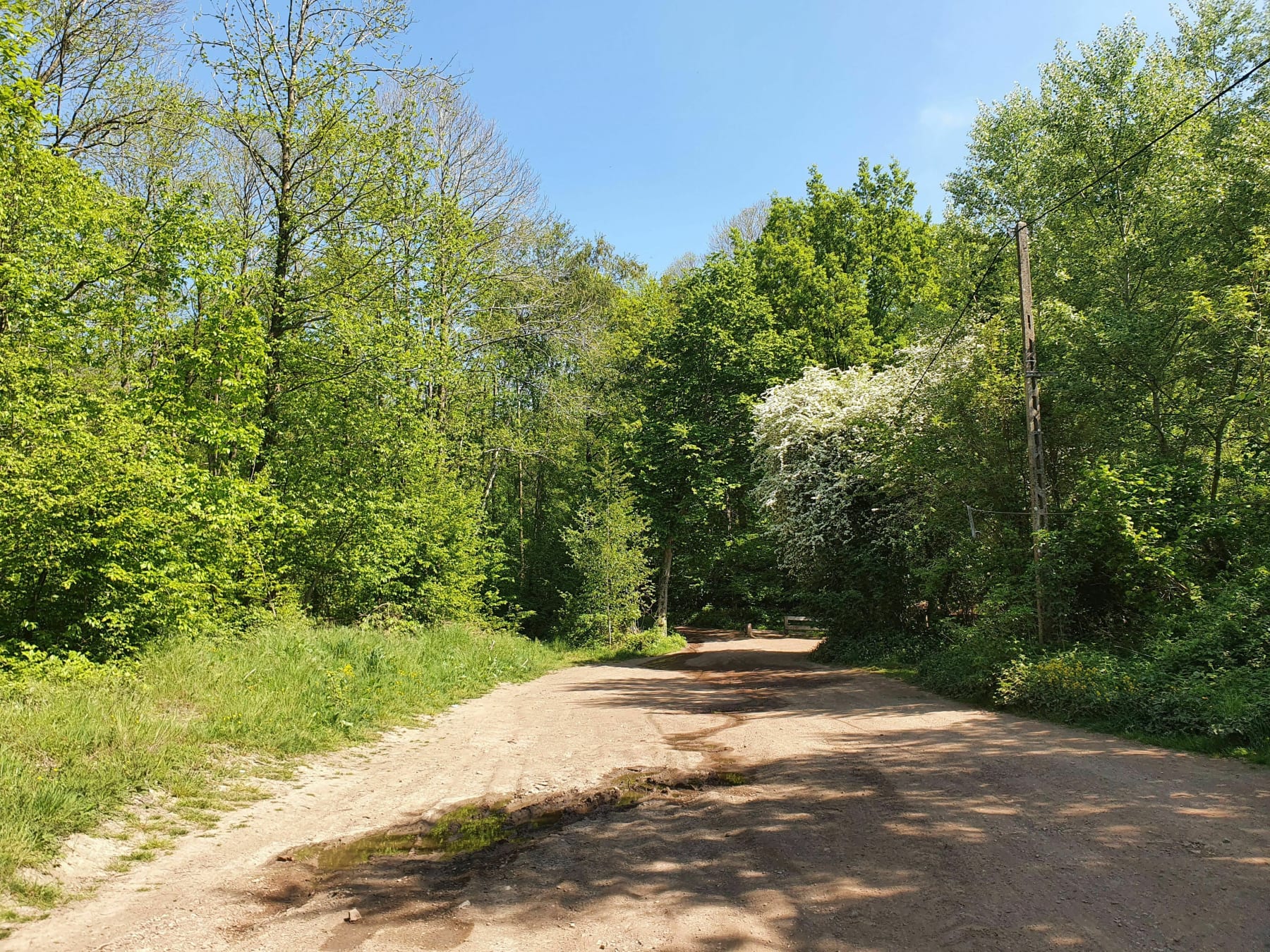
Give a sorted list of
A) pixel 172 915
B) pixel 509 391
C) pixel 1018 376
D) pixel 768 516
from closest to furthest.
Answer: pixel 172 915, pixel 1018 376, pixel 768 516, pixel 509 391

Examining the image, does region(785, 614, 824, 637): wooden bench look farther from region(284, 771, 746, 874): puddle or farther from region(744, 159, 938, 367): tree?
region(284, 771, 746, 874): puddle

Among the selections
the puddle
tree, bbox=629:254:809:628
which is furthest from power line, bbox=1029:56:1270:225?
tree, bbox=629:254:809:628

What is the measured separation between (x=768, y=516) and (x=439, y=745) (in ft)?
46.5

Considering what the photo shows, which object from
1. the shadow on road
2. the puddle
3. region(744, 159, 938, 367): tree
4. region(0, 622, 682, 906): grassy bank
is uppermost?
region(744, 159, 938, 367): tree

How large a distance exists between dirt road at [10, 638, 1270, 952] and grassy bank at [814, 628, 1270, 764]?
0.69 m

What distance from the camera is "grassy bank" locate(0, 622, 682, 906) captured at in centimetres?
484

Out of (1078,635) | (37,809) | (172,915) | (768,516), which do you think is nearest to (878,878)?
(172,915)

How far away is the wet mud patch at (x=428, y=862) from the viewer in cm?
365

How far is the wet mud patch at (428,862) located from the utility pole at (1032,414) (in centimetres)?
798

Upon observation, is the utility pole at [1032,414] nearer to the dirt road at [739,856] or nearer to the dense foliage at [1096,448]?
the dense foliage at [1096,448]

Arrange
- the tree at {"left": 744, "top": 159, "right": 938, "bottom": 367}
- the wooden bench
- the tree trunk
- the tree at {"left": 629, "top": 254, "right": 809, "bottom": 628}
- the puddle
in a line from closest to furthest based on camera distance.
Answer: the puddle → the tree at {"left": 629, "top": 254, "right": 809, "bottom": 628} → the wooden bench → the tree trunk → the tree at {"left": 744, "top": 159, "right": 938, "bottom": 367}

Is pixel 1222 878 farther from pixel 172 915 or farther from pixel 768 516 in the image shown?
pixel 768 516

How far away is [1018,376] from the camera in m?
13.4

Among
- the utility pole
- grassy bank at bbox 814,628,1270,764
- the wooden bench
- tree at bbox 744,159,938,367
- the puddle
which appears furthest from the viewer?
tree at bbox 744,159,938,367
